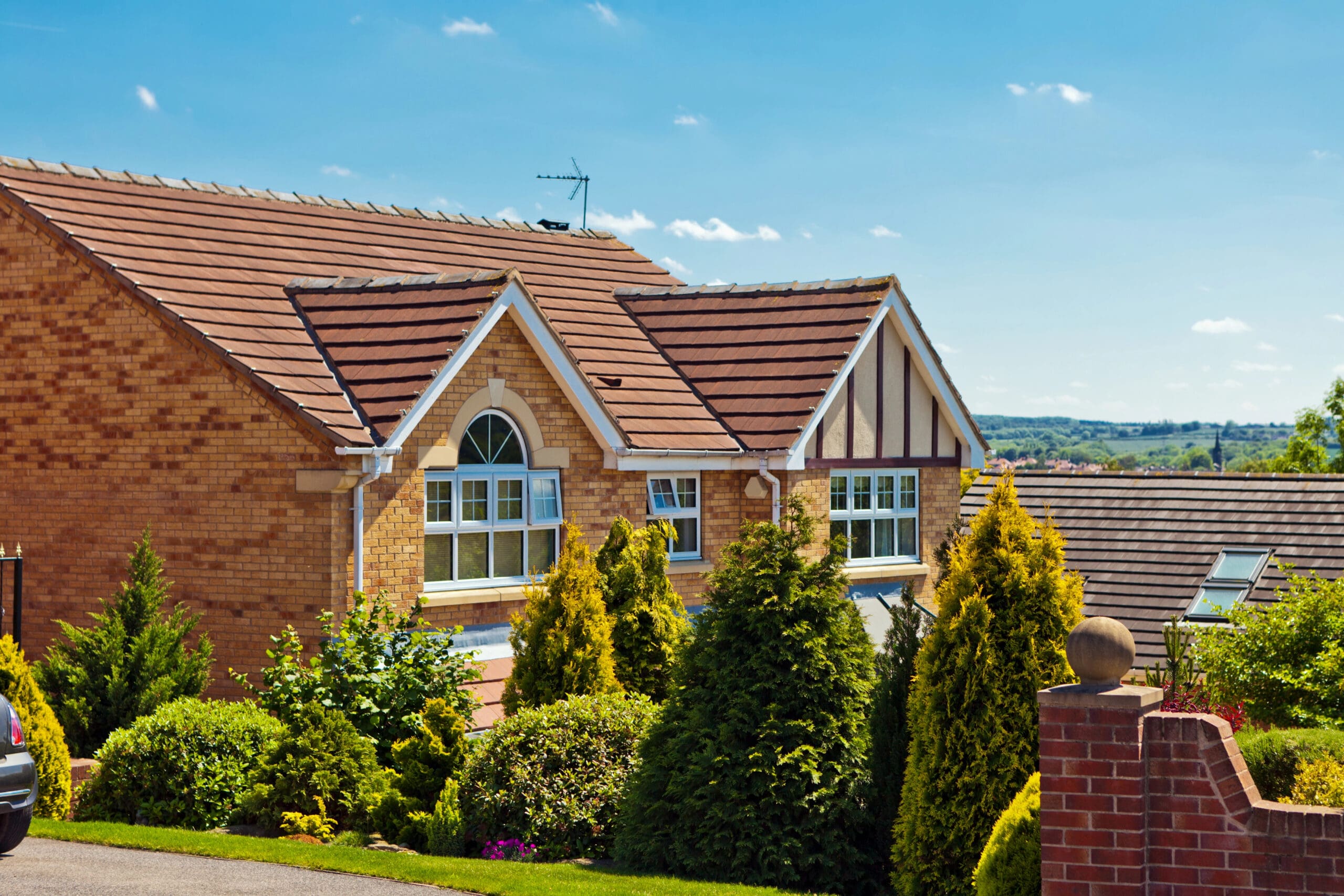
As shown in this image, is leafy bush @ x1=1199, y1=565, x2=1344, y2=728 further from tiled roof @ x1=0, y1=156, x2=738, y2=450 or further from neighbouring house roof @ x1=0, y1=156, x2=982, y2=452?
tiled roof @ x1=0, y1=156, x2=738, y2=450

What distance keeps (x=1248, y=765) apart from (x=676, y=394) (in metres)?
13.7

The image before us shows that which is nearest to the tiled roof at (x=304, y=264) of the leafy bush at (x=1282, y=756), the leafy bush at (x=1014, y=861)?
the leafy bush at (x=1014, y=861)

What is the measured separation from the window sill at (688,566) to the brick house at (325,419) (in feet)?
0.13

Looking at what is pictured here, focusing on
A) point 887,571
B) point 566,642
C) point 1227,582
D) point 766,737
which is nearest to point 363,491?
point 566,642

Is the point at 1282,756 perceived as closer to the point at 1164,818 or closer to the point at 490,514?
the point at 1164,818

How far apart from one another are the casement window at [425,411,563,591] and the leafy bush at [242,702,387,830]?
4034mm

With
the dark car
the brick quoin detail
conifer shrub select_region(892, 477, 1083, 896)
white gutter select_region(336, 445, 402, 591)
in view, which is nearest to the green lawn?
the dark car

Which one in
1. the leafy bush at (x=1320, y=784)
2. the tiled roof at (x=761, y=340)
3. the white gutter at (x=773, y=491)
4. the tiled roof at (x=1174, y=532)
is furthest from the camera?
the tiled roof at (x=1174, y=532)

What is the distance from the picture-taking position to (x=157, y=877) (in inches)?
412

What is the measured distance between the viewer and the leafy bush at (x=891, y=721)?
36.9 ft

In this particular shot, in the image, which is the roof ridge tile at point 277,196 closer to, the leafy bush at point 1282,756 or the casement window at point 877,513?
the casement window at point 877,513

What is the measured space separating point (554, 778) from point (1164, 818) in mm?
6224

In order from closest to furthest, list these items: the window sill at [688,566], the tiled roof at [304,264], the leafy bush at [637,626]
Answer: the leafy bush at [637,626]
the tiled roof at [304,264]
the window sill at [688,566]

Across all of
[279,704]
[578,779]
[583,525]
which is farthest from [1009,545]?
[583,525]
